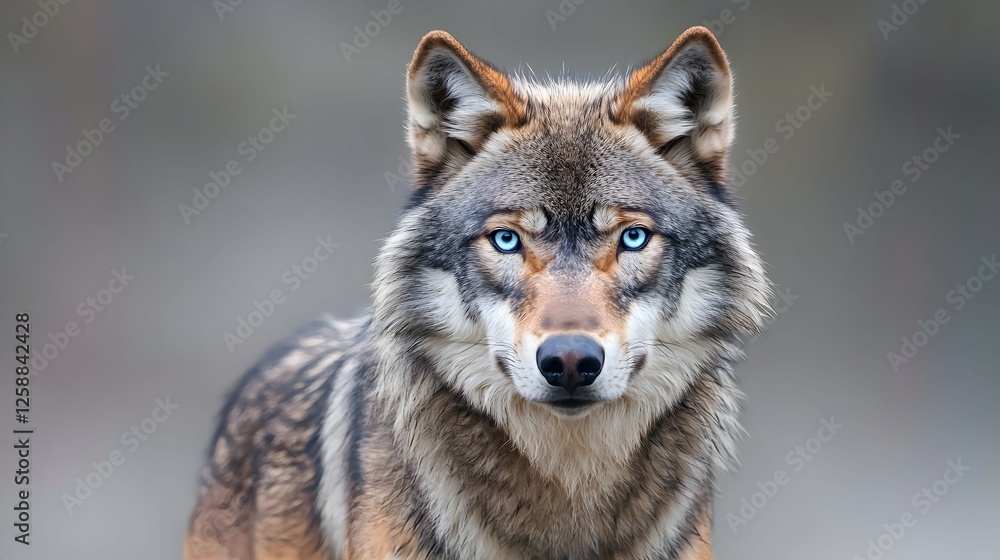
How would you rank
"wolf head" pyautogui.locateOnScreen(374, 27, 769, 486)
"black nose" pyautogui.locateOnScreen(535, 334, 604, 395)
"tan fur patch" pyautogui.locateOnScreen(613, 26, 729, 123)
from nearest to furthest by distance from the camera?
1. "black nose" pyautogui.locateOnScreen(535, 334, 604, 395)
2. "wolf head" pyautogui.locateOnScreen(374, 27, 769, 486)
3. "tan fur patch" pyautogui.locateOnScreen(613, 26, 729, 123)

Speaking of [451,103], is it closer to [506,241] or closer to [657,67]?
[506,241]

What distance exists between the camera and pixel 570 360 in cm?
200

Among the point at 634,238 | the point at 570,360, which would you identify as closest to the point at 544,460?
the point at 570,360

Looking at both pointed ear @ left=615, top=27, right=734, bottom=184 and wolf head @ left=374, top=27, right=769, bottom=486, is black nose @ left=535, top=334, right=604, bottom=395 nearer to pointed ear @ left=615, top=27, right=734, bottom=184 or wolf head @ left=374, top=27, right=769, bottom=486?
wolf head @ left=374, top=27, right=769, bottom=486

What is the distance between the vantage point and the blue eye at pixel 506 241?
2342mm

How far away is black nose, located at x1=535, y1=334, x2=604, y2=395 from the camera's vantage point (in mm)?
1999

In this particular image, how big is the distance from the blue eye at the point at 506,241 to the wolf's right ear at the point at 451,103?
1.17ft

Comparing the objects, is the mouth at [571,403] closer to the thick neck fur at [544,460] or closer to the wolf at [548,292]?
the wolf at [548,292]

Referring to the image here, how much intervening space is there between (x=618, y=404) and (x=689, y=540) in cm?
53

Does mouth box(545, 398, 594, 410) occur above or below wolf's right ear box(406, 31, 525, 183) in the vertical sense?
below

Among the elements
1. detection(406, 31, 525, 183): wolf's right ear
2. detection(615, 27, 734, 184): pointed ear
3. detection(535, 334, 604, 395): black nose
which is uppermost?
detection(615, 27, 734, 184): pointed ear

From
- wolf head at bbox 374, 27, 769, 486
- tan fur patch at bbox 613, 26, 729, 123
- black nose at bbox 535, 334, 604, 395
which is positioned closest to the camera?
black nose at bbox 535, 334, 604, 395

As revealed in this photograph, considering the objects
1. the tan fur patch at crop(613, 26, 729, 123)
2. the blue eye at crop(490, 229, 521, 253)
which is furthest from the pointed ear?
the blue eye at crop(490, 229, 521, 253)

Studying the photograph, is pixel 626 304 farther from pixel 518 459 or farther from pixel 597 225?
pixel 518 459
